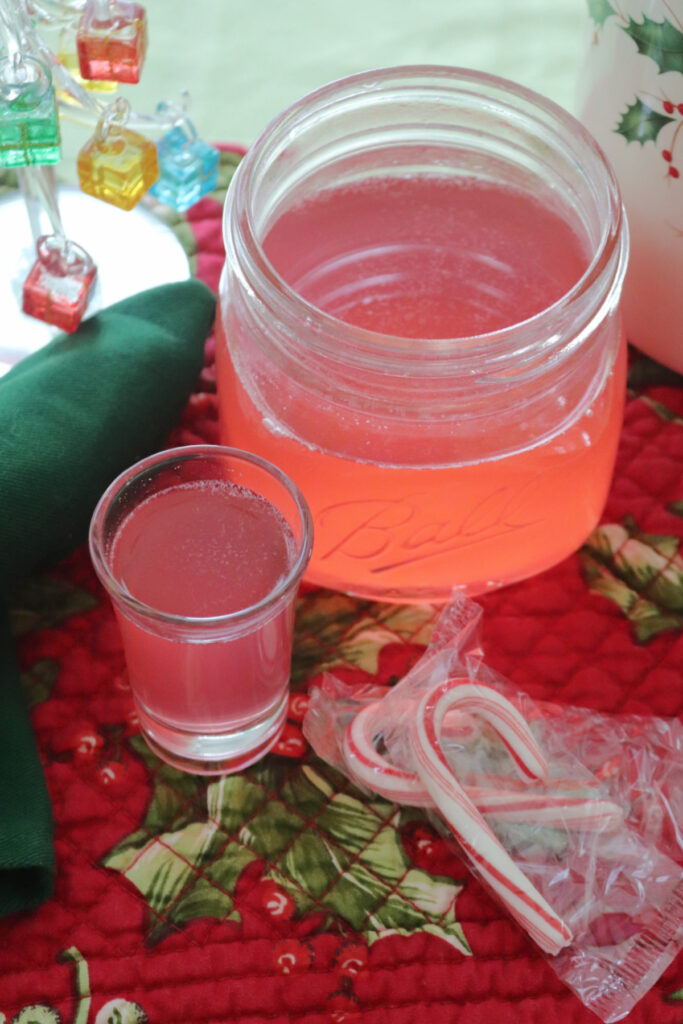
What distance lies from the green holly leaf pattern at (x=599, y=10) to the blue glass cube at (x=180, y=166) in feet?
0.76

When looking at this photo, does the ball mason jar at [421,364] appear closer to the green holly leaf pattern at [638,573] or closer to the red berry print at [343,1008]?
the green holly leaf pattern at [638,573]

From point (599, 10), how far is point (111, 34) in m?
0.27

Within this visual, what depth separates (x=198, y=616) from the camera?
56cm

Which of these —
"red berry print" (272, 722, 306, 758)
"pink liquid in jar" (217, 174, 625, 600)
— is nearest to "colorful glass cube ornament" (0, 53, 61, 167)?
"pink liquid in jar" (217, 174, 625, 600)

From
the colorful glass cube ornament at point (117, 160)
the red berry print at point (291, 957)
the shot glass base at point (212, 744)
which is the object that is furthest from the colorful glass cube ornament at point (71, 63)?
the red berry print at point (291, 957)

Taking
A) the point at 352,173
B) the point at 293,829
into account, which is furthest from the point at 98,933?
the point at 352,173

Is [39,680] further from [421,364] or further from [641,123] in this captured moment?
[641,123]

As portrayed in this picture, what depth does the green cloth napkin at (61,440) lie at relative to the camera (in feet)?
1.98

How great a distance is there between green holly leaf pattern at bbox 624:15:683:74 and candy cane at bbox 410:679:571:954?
1.12 feet

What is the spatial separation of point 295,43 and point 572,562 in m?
0.53

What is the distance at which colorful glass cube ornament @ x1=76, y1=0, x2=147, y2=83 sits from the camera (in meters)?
0.64

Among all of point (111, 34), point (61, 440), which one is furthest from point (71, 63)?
point (61, 440)

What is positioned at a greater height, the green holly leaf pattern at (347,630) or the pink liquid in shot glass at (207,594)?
the pink liquid in shot glass at (207,594)

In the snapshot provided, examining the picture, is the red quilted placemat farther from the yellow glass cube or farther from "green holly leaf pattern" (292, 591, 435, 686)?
the yellow glass cube
